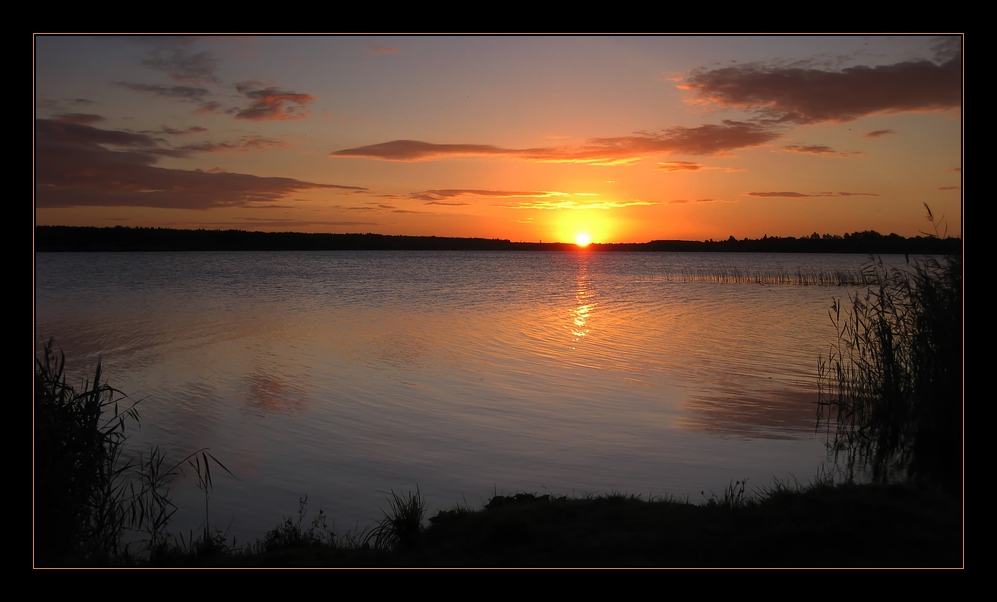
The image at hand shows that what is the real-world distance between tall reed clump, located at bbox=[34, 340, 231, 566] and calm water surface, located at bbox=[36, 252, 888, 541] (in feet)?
1.31

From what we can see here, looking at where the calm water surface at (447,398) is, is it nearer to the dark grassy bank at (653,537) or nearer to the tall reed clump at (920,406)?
the tall reed clump at (920,406)

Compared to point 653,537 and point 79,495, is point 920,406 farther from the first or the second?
point 79,495

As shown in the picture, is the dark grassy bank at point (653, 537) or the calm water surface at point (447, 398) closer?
the dark grassy bank at point (653, 537)

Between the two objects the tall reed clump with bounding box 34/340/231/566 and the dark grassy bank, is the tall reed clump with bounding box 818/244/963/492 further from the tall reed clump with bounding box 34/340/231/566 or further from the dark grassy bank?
the tall reed clump with bounding box 34/340/231/566

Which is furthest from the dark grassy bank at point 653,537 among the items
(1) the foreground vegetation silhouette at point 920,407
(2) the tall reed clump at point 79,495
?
(1) the foreground vegetation silhouette at point 920,407

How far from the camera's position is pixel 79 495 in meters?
5.88

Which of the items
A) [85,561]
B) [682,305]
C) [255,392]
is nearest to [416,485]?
[85,561]

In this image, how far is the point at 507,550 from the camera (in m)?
4.83

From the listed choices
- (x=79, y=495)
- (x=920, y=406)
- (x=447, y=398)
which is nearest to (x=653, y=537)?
(x=79, y=495)

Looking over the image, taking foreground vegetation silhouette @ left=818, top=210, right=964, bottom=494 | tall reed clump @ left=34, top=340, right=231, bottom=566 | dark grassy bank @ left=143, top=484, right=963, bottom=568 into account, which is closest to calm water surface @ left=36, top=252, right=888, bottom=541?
tall reed clump @ left=34, top=340, right=231, bottom=566

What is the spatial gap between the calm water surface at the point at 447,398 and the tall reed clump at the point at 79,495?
1.31 feet

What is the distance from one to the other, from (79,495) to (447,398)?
5.84 metres

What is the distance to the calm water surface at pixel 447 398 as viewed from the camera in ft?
23.2

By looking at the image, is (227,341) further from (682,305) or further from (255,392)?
(682,305)
